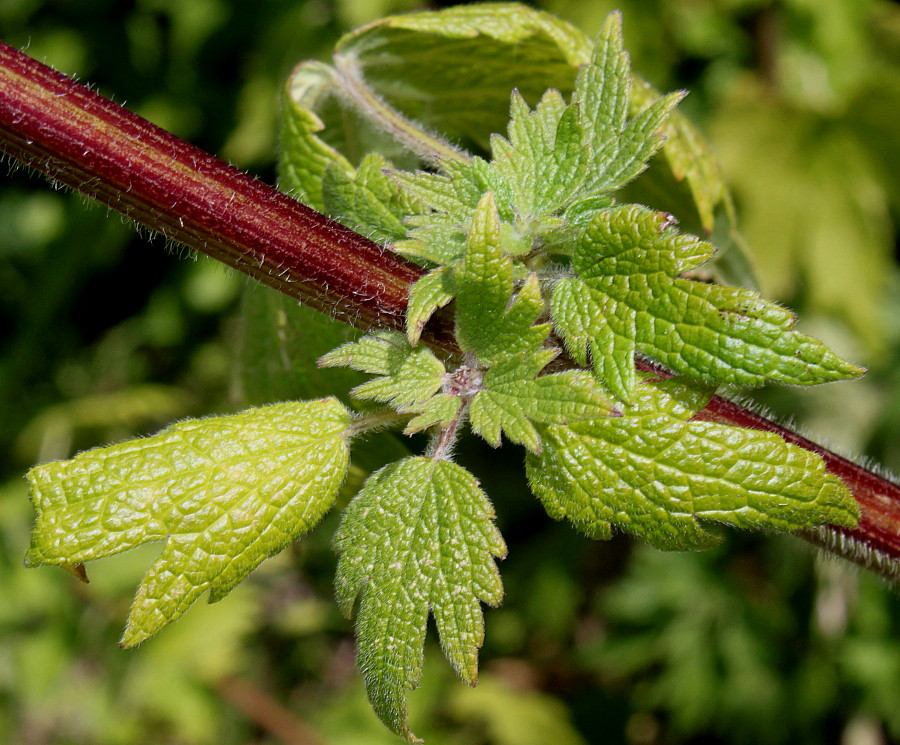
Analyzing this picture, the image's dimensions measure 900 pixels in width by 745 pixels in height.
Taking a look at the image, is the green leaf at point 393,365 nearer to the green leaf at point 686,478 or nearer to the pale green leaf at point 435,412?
the pale green leaf at point 435,412

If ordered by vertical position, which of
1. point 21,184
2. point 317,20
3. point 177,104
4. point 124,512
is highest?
point 124,512

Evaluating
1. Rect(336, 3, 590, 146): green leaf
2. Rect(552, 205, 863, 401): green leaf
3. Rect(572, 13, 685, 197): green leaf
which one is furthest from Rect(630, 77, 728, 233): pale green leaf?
Rect(552, 205, 863, 401): green leaf

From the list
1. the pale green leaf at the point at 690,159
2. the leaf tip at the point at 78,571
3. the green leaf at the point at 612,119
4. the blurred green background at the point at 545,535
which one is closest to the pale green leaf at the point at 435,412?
the green leaf at the point at 612,119

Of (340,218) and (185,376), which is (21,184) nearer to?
(185,376)

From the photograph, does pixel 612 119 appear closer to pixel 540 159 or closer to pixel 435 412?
pixel 540 159

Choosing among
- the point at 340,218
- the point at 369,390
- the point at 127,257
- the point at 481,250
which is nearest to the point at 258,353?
the point at 340,218

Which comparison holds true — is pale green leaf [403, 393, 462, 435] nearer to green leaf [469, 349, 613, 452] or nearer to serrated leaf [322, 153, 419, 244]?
green leaf [469, 349, 613, 452]
